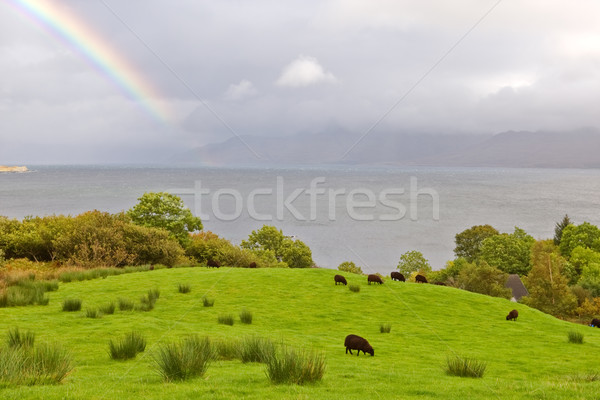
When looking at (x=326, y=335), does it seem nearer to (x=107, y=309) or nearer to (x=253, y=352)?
(x=253, y=352)

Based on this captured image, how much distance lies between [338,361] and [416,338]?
5.45m

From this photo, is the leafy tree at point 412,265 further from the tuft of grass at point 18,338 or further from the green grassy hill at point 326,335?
the tuft of grass at point 18,338

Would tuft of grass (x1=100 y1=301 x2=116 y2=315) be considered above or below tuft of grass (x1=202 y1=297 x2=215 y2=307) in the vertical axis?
above

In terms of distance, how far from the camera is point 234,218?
421 feet

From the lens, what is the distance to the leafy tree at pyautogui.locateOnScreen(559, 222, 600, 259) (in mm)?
74625

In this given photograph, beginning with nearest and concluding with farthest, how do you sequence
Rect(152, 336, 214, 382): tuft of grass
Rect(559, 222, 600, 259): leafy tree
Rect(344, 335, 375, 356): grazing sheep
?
Rect(152, 336, 214, 382): tuft of grass < Rect(344, 335, 375, 356): grazing sheep < Rect(559, 222, 600, 259): leafy tree

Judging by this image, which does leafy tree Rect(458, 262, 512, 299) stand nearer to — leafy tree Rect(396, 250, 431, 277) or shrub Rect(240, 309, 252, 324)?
leafy tree Rect(396, 250, 431, 277)

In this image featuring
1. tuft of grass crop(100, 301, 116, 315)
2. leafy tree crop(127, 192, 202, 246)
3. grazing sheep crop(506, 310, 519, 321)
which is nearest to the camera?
tuft of grass crop(100, 301, 116, 315)

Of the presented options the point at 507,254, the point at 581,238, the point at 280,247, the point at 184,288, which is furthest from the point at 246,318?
the point at 581,238

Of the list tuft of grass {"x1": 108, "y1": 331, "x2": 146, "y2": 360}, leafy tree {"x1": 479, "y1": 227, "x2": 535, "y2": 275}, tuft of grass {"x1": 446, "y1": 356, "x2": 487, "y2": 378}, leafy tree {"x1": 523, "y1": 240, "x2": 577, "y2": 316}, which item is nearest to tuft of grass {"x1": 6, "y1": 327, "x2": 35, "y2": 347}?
tuft of grass {"x1": 108, "y1": 331, "x2": 146, "y2": 360}

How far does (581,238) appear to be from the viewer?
75.6 metres

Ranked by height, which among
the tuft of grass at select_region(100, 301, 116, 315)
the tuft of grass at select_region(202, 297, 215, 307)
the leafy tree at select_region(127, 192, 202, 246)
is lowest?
the tuft of grass at select_region(202, 297, 215, 307)

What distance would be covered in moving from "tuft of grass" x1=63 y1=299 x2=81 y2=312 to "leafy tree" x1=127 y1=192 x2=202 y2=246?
27.6 m

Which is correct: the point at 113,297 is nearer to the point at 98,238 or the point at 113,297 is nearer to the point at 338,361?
the point at 338,361
